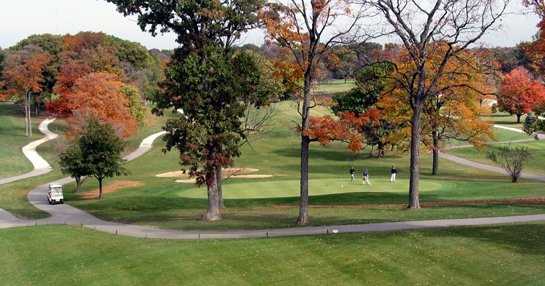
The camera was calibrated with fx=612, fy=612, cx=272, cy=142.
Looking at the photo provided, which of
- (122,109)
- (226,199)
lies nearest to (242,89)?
(226,199)

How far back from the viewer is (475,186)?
49875 millimetres

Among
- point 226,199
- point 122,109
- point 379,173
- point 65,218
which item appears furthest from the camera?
point 122,109

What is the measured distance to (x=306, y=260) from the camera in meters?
22.7

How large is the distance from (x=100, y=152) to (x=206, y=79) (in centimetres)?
1973

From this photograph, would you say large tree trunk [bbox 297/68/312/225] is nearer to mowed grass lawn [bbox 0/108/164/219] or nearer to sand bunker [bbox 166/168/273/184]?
mowed grass lawn [bbox 0/108/164/219]

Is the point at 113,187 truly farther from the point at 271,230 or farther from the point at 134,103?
the point at 134,103

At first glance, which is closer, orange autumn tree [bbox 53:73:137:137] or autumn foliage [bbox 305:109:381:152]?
autumn foliage [bbox 305:109:381:152]

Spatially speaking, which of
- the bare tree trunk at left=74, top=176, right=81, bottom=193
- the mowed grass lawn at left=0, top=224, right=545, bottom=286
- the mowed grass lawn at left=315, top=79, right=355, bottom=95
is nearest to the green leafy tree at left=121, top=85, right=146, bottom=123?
the mowed grass lawn at left=315, top=79, right=355, bottom=95

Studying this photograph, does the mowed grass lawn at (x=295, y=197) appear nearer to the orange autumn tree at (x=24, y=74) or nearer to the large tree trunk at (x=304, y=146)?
the large tree trunk at (x=304, y=146)

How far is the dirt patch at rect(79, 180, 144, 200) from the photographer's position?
2071 inches

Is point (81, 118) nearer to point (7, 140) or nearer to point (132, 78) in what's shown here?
point (7, 140)

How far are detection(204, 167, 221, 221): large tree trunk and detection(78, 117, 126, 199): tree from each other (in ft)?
54.0

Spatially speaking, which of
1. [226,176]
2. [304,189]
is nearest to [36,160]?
A: [226,176]

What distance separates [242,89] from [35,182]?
35.4 meters
